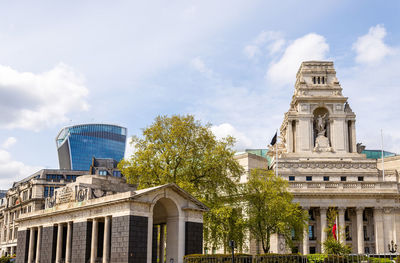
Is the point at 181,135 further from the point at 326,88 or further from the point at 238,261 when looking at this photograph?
the point at 326,88

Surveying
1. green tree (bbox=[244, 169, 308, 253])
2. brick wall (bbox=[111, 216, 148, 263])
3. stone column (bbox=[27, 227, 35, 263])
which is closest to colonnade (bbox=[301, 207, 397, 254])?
green tree (bbox=[244, 169, 308, 253])

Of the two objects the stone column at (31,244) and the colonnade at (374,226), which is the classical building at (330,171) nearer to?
the colonnade at (374,226)

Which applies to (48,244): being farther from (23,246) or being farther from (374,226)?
(374,226)

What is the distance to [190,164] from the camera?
5862cm

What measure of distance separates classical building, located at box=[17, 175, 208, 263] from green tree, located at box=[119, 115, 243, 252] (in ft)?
24.7

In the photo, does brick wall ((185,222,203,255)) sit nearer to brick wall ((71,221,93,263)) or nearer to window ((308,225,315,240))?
brick wall ((71,221,93,263))

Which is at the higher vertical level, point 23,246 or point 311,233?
point 311,233

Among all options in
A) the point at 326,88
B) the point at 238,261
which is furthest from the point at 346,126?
the point at 238,261

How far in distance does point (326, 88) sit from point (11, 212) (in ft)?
250

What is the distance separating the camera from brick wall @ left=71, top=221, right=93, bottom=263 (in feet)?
137

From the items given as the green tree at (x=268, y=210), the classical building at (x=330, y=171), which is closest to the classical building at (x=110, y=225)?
the green tree at (x=268, y=210)

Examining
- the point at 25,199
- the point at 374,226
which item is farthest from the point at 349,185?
the point at 25,199

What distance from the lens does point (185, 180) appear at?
57.8 m

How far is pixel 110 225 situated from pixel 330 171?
55312 mm
